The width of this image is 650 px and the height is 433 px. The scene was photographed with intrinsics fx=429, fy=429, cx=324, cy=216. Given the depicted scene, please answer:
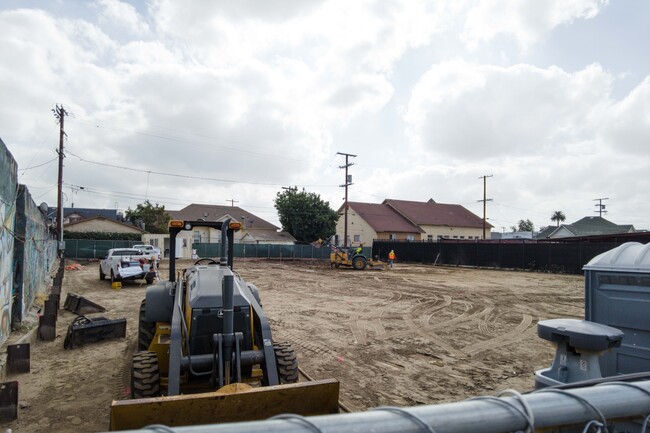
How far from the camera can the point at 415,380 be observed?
6.41 meters

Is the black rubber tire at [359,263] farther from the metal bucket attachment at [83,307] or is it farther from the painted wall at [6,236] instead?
the painted wall at [6,236]

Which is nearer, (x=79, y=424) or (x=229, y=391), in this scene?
(x=229, y=391)

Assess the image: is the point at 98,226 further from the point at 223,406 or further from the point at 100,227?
the point at 223,406

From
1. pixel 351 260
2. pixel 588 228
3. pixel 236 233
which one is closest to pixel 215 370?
pixel 351 260

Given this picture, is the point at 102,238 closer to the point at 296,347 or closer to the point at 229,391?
the point at 296,347

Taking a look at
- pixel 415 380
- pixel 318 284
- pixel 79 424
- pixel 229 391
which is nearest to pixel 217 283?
pixel 229 391

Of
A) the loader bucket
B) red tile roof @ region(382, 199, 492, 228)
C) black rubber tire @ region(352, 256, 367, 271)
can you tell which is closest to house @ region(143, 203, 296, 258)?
red tile roof @ region(382, 199, 492, 228)

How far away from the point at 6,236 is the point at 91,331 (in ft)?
7.70

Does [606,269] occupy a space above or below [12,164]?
below

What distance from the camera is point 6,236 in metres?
7.96

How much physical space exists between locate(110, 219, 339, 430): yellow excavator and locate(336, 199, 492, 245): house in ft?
148

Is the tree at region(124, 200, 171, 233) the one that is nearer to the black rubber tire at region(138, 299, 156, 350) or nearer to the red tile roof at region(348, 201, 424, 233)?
the red tile roof at region(348, 201, 424, 233)

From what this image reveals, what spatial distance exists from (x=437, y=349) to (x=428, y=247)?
29.6 m

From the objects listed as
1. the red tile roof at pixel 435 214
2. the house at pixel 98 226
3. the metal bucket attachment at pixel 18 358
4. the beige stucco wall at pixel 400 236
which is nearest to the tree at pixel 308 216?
the beige stucco wall at pixel 400 236
